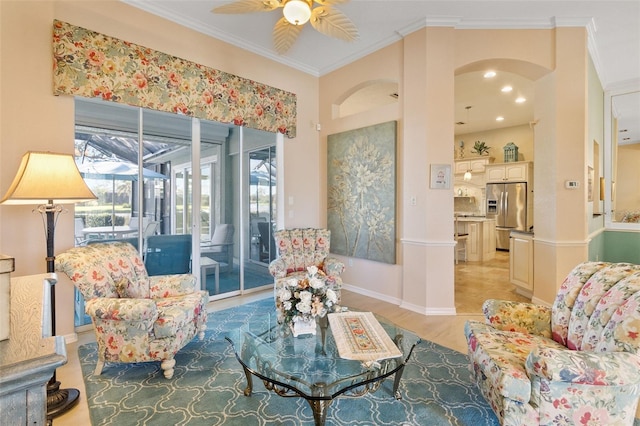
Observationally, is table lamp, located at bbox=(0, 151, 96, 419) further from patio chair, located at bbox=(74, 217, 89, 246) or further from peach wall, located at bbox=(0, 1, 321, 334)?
patio chair, located at bbox=(74, 217, 89, 246)

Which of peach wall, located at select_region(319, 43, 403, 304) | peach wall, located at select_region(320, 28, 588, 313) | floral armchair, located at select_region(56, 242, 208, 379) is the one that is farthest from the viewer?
peach wall, located at select_region(319, 43, 403, 304)

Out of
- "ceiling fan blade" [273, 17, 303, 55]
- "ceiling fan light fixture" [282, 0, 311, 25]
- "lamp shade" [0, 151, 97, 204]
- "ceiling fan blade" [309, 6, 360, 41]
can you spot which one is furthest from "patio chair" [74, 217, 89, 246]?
"ceiling fan blade" [309, 6, 360, 41]

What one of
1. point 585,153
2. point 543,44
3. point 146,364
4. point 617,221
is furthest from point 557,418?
point 617,221

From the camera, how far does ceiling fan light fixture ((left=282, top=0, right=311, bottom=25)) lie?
7.38ft

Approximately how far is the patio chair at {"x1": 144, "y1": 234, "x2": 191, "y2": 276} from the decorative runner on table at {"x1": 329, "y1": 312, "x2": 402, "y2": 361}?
235 centimetres

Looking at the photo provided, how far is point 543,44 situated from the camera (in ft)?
11.4

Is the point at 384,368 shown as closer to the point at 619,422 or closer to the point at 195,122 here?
the point at 619,422

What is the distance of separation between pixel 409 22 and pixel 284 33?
5.29 ft

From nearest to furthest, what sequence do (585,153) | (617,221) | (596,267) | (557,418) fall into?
(557,418) < (596,267) < (585,153) < (617,221)

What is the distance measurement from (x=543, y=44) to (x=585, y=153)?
135cm

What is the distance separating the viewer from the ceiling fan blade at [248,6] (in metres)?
2.39

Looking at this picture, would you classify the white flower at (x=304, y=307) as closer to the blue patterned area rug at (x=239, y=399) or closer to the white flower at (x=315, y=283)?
the white flower at (x=315, y=283)

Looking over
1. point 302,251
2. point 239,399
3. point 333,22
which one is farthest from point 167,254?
point 333,22

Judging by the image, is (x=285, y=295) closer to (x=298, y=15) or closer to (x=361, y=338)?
(x=361, y=338)
